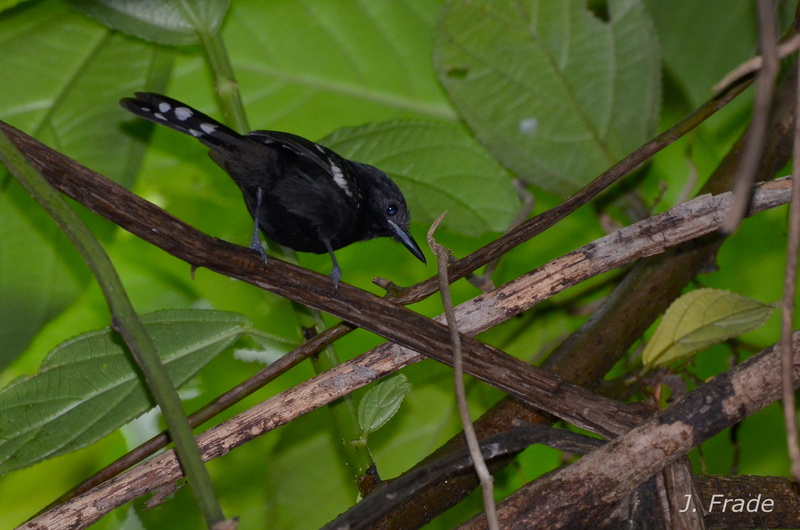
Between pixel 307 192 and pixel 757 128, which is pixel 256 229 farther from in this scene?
pixel 757 128

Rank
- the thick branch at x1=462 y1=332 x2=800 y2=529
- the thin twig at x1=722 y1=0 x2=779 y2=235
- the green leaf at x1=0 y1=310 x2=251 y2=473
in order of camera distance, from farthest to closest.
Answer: the green leaf at x1=0 y1=310 x2=251 y2=473, the thick branch at x1=462 y1=332 x2=800 y2=529, the thin twig at x1=722 y1=0 x2=779 y2=235

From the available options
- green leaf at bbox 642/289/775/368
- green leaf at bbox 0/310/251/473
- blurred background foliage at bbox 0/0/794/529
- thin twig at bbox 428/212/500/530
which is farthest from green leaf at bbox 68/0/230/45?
green leaf at bbox 642/289/775/368

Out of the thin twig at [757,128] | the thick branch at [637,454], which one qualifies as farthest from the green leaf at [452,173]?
the thin twig at [757,128]

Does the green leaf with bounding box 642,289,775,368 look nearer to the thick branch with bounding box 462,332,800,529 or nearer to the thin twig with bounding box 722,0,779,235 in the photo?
the thick branch with bounding box 462,332,800,529

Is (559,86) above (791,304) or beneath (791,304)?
above
